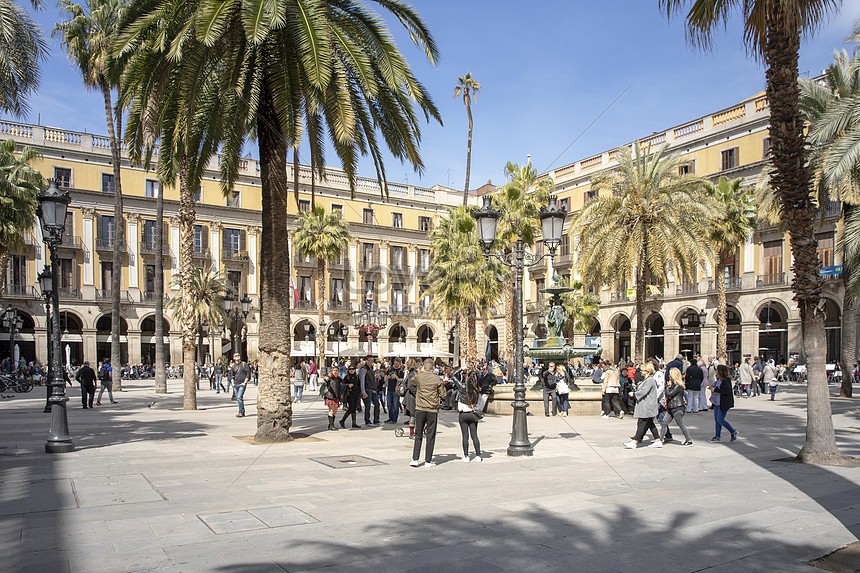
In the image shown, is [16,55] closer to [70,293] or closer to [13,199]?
[13,199]

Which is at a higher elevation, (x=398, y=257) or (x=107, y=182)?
(x=107, y=182)

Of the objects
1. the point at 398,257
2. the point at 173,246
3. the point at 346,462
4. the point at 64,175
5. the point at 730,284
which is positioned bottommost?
the point at 346,462

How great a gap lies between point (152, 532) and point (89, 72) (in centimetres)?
3030

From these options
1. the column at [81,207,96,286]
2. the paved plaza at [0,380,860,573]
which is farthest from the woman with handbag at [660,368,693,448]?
the column at [81,207,96,286]

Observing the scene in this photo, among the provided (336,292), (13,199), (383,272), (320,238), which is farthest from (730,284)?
(13,199)

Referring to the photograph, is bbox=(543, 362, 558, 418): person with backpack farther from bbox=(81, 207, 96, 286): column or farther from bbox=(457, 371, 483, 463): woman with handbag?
bbox=(81, 207, 96, 286): column

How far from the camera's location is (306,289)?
2211 inches

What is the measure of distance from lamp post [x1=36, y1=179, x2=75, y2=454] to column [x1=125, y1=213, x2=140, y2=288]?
38.5 metres

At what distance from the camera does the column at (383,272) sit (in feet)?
194

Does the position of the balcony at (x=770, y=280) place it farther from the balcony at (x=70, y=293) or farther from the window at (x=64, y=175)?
the window at (x=64, y=175)

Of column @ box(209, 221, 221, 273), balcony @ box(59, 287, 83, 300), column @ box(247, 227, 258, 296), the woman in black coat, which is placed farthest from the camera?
column @ box(247, 227, 258, 296)

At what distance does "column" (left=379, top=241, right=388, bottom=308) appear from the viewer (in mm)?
59219

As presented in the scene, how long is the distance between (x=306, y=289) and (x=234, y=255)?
6.55 m

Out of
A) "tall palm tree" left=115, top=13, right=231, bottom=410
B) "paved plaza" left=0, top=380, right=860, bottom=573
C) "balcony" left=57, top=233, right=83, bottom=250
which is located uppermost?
"balcony" left=57, top=233, right=83, bottom=250
